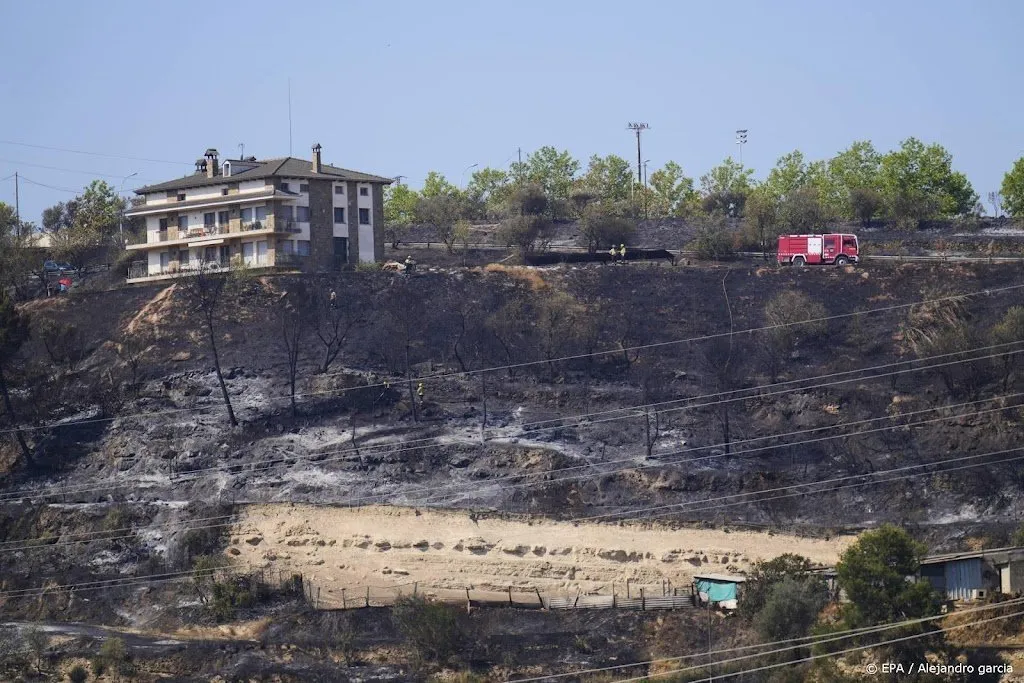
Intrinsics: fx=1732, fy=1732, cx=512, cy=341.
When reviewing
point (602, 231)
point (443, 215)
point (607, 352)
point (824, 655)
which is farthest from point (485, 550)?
point (443, 215)

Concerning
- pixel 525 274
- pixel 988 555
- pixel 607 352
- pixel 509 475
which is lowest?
pixel 988 555

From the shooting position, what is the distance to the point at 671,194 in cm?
14350

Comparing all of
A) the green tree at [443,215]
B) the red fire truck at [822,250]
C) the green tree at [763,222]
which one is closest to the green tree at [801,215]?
the green tree at [763,222]

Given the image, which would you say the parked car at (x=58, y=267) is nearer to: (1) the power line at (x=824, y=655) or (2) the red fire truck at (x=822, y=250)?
(2) the red fire truck at (x=822, y=250)

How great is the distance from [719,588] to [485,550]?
9.88m

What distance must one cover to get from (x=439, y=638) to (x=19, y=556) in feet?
70.5

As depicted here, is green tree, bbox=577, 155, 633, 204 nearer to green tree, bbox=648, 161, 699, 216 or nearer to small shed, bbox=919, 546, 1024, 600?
green tree, bbox=648, 161, 699, 216

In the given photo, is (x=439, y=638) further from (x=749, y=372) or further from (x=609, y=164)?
(x=609, y=164)

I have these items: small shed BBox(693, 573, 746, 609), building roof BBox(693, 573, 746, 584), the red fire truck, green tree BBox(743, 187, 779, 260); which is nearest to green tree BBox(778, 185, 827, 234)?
green tree BBox(743, 187, 779, 260)

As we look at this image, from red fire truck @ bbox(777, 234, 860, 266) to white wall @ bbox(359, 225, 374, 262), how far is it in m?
22.7

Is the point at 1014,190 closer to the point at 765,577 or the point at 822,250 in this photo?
the point at 822,250

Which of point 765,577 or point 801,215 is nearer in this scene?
point 765,577

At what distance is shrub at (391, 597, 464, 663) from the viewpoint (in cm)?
6191

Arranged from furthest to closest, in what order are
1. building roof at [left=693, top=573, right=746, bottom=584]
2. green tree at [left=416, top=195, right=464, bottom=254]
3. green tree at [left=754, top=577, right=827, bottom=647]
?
green tree at [left=416, top=195, right=464, bottom=254]
building roof at [left=693, top=573, right=746, bottom=584]
green tree at [left=754, top=577, right=827, bottom=647]
